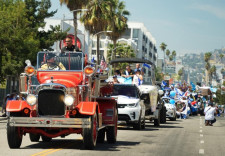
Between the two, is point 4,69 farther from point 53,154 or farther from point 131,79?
point 53,154

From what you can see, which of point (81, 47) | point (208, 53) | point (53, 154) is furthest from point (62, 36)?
point (208, 53)

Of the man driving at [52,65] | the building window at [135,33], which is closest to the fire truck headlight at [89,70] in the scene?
the man driving at [52,65]

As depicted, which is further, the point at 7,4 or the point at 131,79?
the point at 7,4

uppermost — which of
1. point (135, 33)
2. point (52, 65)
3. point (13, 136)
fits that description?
point (135, 33)

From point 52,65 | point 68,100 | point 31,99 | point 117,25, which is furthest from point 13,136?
point 117,25

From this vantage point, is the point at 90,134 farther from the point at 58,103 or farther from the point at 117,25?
the point at 117,25

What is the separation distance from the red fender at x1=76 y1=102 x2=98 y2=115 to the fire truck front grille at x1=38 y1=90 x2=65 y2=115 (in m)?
0.42

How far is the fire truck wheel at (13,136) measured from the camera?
1387cm

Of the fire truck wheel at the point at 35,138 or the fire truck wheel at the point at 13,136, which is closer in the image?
the fire truck wheel at the point at 13,136

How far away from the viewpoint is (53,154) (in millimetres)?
13070

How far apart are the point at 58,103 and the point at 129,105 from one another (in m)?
10.4

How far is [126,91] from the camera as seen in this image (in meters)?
24.8

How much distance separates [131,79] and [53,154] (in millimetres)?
14326

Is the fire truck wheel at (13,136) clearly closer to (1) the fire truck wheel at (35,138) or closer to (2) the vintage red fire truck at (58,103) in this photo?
(2) the vintage red fire truck at (58,103)
